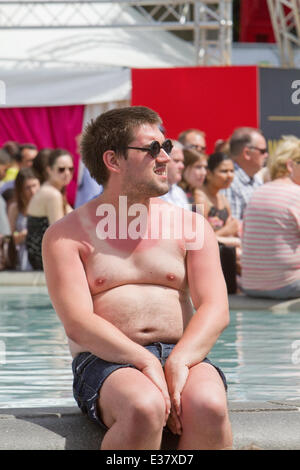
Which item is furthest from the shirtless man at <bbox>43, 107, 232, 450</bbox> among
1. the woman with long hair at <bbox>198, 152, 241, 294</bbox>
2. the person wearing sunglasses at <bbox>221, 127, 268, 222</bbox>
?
the person wearing sunglasses at <bbox>221, 127, 268, 222</bbox>

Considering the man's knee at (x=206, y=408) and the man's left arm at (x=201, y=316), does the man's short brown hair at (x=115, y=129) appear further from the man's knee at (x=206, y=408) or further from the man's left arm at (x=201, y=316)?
the man's knee at (x=206, y=408)

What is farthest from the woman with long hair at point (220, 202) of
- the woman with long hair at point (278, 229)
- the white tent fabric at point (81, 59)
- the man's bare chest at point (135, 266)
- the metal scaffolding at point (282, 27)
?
the metal scaffolding at point (282, 27)

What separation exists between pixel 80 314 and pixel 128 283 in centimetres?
26

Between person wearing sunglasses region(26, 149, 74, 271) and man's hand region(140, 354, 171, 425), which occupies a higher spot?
man's hand region(140, 354, 171, 425)

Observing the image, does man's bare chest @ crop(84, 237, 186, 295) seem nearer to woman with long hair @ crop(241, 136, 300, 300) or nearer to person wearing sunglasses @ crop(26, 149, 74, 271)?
woman with long hair @ crop(241, 136, 300, 300)

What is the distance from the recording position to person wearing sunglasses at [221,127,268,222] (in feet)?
32.2

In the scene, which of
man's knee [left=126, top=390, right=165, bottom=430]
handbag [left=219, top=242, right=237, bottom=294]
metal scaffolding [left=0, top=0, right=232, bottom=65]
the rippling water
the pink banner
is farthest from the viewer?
metal scaffolding [left=0, top=0, right=232, bottom=65]

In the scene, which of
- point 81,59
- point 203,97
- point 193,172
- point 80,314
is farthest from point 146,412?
point 81,59

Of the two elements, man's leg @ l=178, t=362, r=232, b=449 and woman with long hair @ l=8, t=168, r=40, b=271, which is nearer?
man's leg @ l=178, t=362, r=232, b=449

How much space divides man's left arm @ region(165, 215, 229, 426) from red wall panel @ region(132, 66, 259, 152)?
9.37m

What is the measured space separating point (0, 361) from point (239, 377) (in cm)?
134

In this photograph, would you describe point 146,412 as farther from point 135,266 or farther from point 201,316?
point 135,266

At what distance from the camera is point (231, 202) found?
32.1ft

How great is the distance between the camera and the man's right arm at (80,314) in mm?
3197
